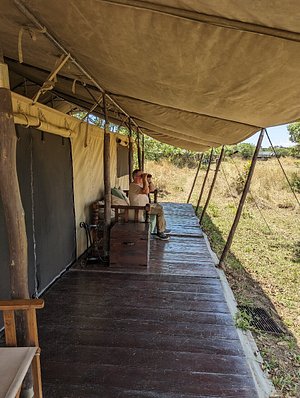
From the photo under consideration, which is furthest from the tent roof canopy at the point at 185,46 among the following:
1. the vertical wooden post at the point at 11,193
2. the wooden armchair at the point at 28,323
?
the wooden armchair at the point at 28,323

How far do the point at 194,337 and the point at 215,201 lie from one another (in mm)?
8922

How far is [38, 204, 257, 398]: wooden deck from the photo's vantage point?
181 centimetres

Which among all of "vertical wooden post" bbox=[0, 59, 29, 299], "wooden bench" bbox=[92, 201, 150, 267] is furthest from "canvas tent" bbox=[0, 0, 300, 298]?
"wooden bench" bbox=[92, 201, 150, 267]

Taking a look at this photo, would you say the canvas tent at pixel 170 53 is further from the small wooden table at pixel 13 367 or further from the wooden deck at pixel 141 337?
the small wooden table at pixel 13 367

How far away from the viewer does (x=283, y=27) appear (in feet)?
3.34

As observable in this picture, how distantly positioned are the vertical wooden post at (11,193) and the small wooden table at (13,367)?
266 mm

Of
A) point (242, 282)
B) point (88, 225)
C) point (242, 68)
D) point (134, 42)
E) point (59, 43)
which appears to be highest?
point (59, 43)

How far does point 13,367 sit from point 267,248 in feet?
18.1

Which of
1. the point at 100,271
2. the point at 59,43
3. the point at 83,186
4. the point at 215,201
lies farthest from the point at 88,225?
the point at 215,201

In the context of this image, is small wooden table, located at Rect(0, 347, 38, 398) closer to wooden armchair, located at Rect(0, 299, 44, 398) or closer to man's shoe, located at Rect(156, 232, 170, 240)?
wooden armchair, located at Rect(0, 299, 44, 398)

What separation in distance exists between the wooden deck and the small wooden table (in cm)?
46

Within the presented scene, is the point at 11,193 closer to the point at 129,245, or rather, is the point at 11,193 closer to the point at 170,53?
the point at 170,53

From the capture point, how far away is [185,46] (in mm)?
1323

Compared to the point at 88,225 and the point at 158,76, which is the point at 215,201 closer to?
the point at 88,225
